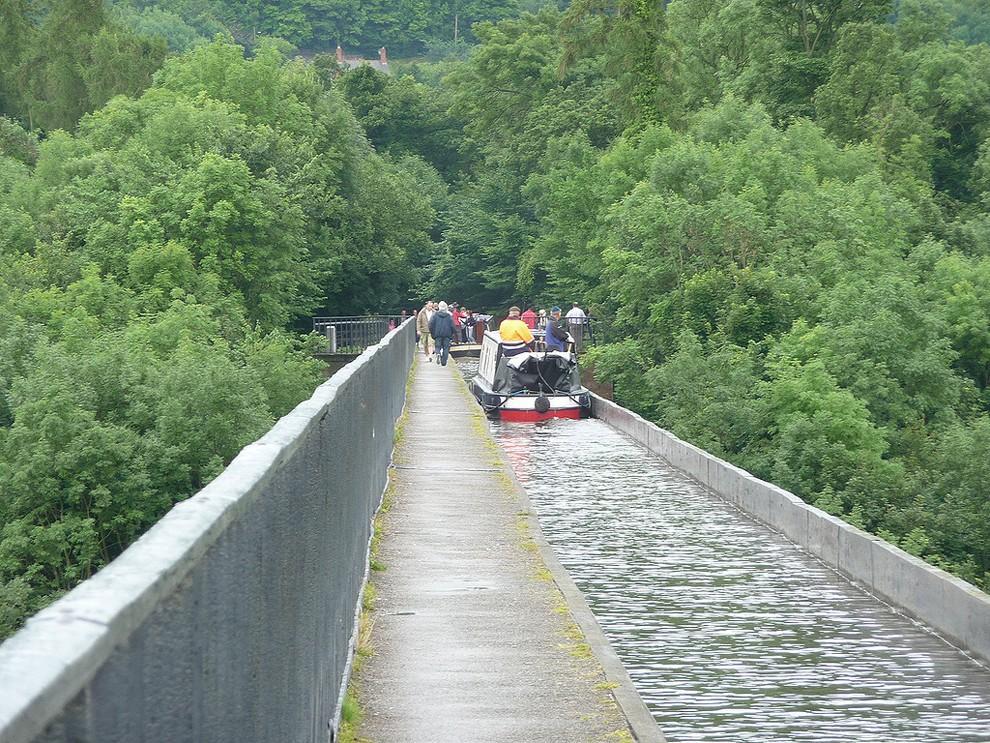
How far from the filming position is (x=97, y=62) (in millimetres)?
91125

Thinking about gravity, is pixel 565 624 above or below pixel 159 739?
below

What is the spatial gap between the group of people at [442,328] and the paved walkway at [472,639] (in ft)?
115

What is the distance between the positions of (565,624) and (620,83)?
5382 centimetres

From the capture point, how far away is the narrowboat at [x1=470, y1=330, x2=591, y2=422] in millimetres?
36656

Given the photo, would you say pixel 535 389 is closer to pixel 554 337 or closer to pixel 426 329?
pixel 554 337

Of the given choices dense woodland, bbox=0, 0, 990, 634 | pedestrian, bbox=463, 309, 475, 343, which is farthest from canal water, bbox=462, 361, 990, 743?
pedestrian, bbox=463, 309, 475, 343

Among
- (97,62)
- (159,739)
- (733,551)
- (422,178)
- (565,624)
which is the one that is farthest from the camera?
(422,178)

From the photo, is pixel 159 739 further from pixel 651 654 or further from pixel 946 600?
pixel 946 600

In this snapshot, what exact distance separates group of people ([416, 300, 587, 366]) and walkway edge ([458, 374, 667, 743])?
21.4m

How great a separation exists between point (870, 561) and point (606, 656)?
503 centimetres

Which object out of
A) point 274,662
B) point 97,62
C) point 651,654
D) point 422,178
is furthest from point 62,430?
point 422,178

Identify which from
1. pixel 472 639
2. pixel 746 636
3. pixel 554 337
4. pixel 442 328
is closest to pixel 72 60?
pixel 442 328

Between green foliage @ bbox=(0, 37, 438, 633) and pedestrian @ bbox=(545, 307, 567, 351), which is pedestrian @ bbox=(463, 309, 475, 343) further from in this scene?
pedestrian @ bbox=(545, 307, 567, 351)

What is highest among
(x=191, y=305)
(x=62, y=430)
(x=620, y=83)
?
(x=620, y=83)
